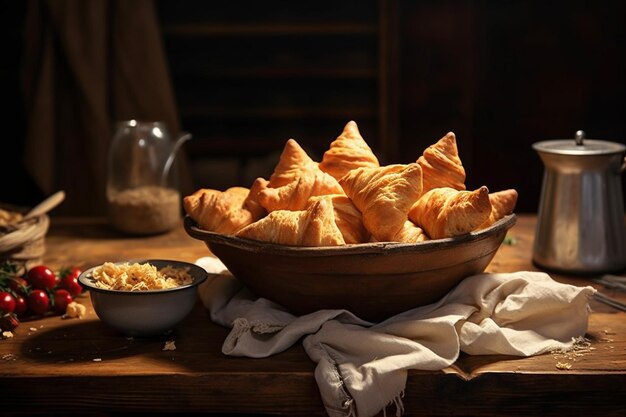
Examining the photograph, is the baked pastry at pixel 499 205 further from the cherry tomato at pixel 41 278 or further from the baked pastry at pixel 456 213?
the cherry tomato at pixel 41 278

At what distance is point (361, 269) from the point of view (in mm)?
1477

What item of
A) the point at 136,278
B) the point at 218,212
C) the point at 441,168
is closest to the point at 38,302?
the point at 136,278

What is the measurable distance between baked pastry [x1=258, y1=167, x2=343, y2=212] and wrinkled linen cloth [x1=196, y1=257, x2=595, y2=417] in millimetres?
175

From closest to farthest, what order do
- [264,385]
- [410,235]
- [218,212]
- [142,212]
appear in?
[264,385] → [410,235] → [218,212] → [142,212]

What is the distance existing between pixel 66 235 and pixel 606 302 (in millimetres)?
1401

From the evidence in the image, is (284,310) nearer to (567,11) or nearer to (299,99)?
(299,99)

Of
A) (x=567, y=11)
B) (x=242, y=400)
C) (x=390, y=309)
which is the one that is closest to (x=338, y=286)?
(x=390, y=309)

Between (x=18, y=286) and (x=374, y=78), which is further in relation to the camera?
(x=374, y=78)

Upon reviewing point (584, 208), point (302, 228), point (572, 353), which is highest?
point (302, 228)

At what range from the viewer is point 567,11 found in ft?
13.9

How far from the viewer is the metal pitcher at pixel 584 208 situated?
6.20 ft

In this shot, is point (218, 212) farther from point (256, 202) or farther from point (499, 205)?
point (499, 205)

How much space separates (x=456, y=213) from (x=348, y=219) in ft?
0.64

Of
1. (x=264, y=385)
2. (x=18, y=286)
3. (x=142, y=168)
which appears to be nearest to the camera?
(x=264, y=385)
